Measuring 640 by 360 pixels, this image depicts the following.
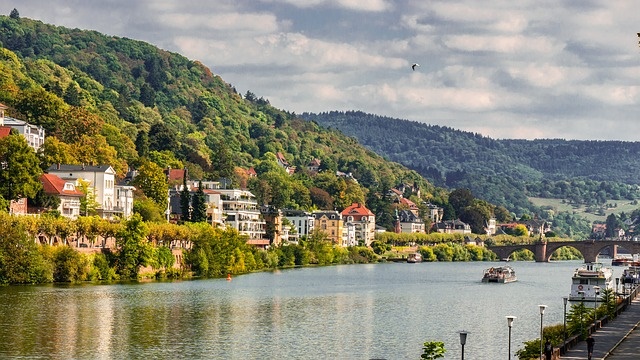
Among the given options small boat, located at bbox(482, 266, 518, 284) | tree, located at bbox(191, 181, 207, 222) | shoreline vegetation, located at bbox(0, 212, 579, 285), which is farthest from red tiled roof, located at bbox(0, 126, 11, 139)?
small boat, located at bbox(482, 266, 518, 284)

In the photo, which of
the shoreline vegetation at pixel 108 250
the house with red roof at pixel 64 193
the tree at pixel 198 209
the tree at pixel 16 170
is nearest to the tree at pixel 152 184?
the tree at pixel 198 209

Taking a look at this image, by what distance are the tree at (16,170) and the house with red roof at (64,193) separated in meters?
5.41

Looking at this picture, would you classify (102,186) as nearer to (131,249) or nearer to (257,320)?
(131,249)

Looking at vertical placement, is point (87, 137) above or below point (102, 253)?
above

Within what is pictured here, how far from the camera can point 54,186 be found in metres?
144

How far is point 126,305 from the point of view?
9444cm

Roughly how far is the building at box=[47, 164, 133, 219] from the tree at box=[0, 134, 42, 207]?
18098 millimetres

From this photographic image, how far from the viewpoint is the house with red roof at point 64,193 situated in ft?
468

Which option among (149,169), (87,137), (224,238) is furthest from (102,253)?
(87,137)

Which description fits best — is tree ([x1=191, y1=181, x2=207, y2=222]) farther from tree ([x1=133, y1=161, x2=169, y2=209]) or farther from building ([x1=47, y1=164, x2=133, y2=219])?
building ([x1=47, y1=164, x2=133, y2=219])

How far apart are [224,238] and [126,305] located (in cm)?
5769

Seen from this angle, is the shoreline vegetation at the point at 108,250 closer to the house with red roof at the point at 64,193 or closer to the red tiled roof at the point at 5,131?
the house with red roof at the point at 64,193

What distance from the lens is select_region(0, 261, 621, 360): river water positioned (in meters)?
69.9

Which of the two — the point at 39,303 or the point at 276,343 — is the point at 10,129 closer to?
the point at 39,303
